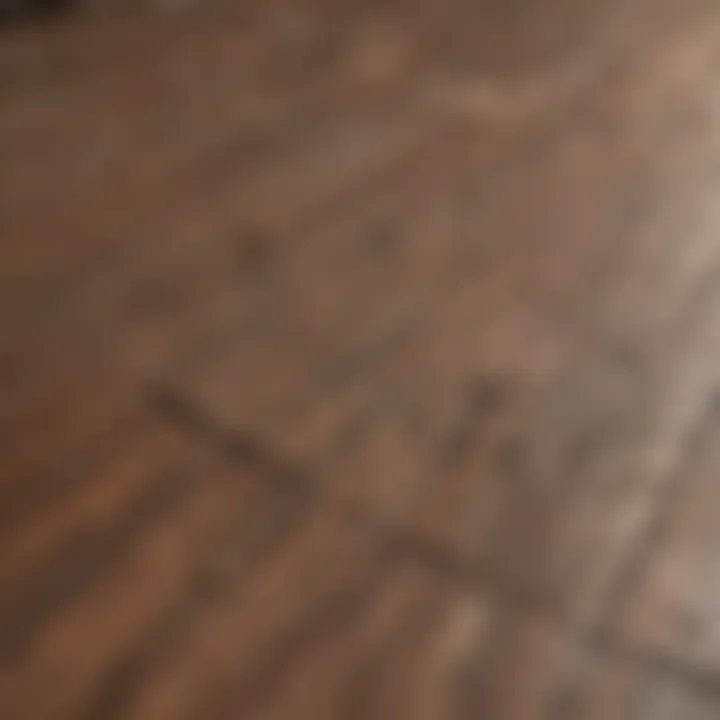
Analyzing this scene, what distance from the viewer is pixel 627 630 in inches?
17.0

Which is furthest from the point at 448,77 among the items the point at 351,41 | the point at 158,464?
the point at 158,464

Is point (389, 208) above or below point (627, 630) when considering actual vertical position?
above

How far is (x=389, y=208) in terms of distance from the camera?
0.67m

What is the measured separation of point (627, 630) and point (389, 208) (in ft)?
1.03

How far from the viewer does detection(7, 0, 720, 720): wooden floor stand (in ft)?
1.38

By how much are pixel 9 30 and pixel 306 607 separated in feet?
1.89

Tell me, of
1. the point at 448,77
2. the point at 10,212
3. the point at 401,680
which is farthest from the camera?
the point at 448,77

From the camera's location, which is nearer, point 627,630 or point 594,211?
point 627,630

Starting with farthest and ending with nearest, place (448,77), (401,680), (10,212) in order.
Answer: (448,77), (10,212), (401,680)

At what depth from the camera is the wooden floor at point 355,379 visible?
16.6 inches

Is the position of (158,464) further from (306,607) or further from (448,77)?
(448,77)

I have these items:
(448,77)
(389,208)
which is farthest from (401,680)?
(448,77)

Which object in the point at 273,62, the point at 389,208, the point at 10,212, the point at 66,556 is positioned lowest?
the point at 66,556

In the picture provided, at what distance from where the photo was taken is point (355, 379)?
55cm
